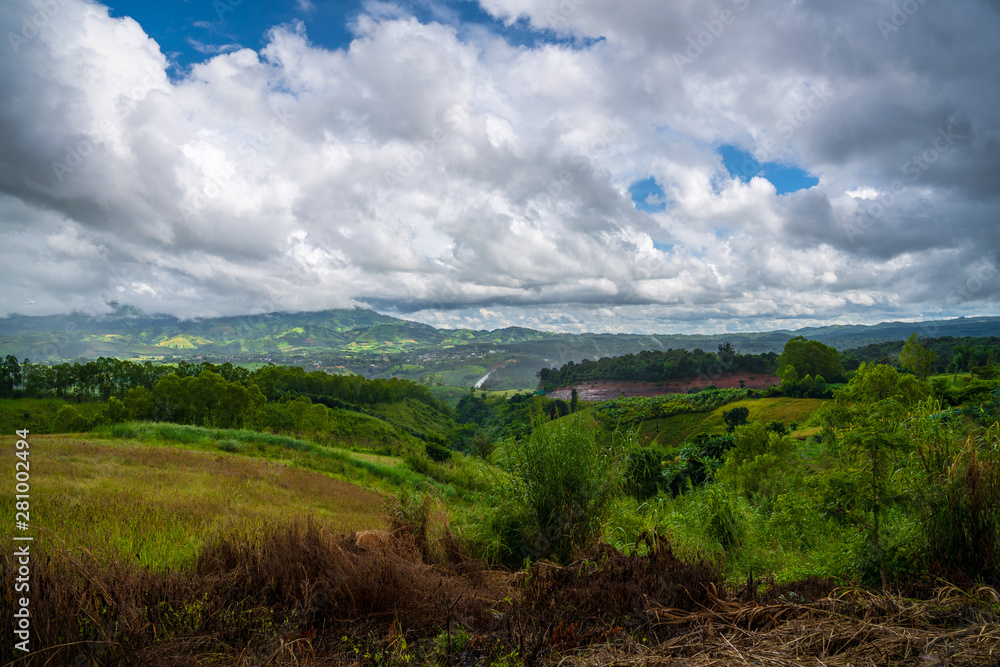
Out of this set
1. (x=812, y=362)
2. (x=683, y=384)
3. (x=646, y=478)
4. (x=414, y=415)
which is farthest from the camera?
(x=414, y=415)

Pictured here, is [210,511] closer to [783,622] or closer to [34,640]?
[34,640]

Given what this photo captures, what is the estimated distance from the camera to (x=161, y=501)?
23.2ft

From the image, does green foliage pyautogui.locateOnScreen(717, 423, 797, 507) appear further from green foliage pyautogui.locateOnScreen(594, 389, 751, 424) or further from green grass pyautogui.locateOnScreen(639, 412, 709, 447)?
green foliage pyautogui.locateOnScreen(594, 389, 751, 424)

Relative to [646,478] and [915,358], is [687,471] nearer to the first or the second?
[646,478]

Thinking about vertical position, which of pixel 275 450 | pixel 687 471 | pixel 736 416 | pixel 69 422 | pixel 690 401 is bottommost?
pixel 690 401

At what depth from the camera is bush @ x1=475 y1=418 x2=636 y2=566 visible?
222 inches

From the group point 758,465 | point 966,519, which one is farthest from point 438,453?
point 966,519

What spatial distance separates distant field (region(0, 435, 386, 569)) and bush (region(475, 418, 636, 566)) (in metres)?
2.27

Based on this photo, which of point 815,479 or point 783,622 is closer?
point 783,622

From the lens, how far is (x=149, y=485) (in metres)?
8.58

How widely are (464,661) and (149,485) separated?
8.88m

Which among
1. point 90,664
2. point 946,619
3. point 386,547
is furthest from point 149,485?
point 946,619

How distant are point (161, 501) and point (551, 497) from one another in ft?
20.9

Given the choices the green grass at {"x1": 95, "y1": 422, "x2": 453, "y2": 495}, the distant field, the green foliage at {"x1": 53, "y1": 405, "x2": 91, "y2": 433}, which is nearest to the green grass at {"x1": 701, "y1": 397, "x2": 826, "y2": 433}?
the green grass at {"x1": 95, "y1": 422, "x2": 453, "y2": 495}
